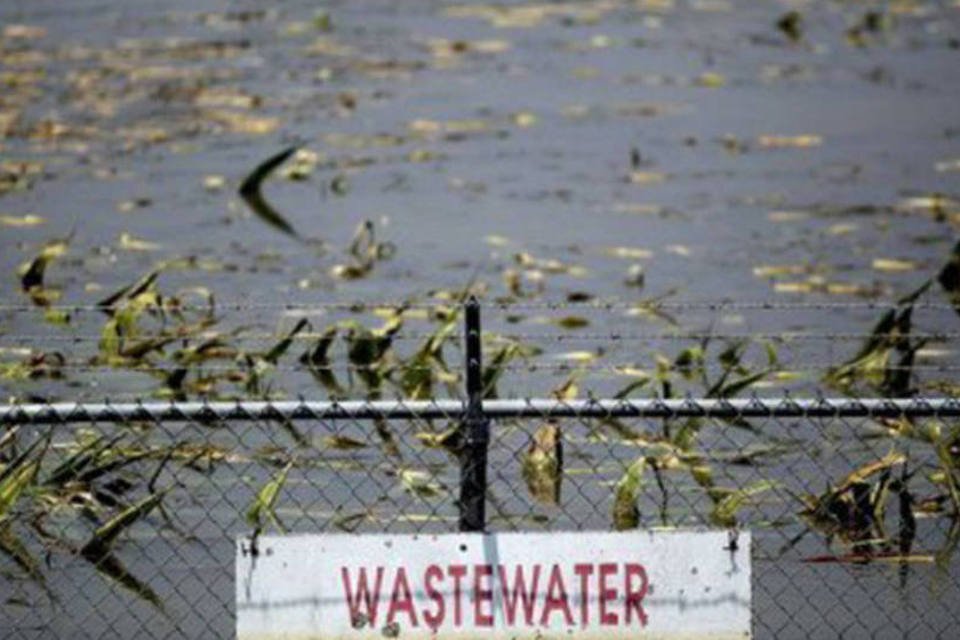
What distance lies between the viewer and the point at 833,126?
83.5 ft

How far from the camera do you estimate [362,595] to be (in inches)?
360

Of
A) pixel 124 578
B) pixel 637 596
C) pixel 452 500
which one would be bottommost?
pixel 124 578

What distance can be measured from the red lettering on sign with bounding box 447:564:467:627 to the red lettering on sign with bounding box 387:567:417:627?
0.14m

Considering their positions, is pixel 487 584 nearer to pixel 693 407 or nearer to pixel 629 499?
pixel 693 407

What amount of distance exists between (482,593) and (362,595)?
1.38 feet

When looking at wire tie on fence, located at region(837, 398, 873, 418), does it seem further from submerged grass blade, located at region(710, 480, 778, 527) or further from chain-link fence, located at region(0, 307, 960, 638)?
submerged grass blade, located at region(710, 480, 778, 527)

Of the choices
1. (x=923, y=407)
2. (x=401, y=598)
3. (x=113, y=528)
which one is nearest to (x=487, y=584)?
(x=401, y=598)

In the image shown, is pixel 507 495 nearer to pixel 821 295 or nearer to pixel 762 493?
pixel 762 493

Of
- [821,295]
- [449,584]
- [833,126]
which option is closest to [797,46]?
[833,126]

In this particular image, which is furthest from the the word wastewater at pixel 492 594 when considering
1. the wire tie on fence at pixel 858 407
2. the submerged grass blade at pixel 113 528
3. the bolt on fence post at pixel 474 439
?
the submerged grass blade at pixel 113 528

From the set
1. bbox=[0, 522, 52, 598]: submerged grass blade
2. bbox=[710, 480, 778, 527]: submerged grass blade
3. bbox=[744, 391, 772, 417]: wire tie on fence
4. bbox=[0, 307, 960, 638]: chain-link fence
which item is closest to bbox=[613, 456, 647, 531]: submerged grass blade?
bbox=[0, 307, 960, 638]: chain-link fence

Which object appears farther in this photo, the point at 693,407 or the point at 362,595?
the point at 693,407

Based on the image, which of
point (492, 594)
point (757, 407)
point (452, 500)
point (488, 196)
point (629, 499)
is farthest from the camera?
point (488, 196)

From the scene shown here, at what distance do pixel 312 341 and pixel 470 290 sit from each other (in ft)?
9.39
